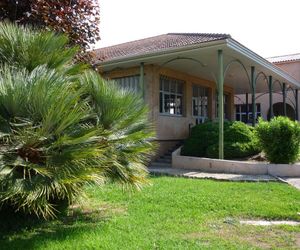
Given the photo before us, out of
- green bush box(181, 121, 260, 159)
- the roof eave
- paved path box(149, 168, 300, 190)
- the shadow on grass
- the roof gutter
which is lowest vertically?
the shadow on grass

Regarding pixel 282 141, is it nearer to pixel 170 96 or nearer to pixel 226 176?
pixel 226 176

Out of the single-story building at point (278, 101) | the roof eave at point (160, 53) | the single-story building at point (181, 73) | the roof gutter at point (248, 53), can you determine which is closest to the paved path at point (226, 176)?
the single-story building at point (181, 73)

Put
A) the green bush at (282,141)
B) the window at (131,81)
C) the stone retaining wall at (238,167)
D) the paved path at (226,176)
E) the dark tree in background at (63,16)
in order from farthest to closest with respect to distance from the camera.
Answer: the window at (131,81)
the green bush at (282,141)
the stone retaining wall at (238,167)
the paved path at (226,176)
the dark tree in background at (63,16)

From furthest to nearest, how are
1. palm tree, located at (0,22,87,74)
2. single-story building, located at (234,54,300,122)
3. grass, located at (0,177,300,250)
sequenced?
single-story building, located at (234,54,300,122) < palm tree, located at (0,22,87,74) < grass, located at (0,177,300,250)

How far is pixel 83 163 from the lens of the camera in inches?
180

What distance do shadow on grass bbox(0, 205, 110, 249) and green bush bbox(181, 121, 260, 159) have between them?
7884 millimetres

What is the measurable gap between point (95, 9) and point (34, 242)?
5.49m

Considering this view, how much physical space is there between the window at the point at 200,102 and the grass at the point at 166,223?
1070 centimetres

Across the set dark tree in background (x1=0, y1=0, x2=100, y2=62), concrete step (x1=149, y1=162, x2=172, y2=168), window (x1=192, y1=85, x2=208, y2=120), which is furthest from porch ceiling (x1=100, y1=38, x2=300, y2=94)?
dark tree in background (x1=0, y1=0, x2=100, y2=62)

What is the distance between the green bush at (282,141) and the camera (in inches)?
462

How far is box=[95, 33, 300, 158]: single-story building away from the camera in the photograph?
523 inches

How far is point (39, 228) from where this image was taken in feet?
18.1

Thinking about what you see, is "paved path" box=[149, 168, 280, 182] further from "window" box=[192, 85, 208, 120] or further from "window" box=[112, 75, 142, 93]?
"window" box=[192, 85, 208, 120]

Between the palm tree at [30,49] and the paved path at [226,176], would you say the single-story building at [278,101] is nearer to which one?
the paved path at [226,176]
